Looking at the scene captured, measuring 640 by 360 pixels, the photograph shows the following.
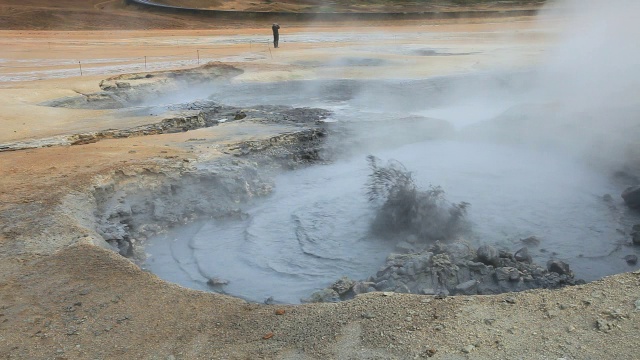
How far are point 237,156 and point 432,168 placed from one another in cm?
260

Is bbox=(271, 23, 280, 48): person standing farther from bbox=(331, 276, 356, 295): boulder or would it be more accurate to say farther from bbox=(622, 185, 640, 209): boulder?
bbox=(331, 276, 356, 295): boulder

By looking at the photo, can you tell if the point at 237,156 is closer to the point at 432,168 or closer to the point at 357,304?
the point at 432,168

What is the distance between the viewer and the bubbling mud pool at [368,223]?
5.25m

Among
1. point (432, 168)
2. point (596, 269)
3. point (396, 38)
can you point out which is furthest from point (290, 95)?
point (396, 38)

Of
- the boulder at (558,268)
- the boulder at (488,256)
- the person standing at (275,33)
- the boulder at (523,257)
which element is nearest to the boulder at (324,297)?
the boulder at (488,256)

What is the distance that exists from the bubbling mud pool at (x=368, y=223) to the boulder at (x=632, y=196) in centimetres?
12

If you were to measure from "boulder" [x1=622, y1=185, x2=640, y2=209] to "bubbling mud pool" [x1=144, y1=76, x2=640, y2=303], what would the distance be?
123 millimetres

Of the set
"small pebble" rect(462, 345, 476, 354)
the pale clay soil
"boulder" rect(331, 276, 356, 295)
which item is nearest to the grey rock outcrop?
"boulder" rect(331, 276, 356, 295)

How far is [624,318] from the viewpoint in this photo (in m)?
3.23

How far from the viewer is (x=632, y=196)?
618 centimetres

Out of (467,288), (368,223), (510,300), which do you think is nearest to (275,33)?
(368,223)

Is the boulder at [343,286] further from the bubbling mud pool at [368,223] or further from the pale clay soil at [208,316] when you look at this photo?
the pale clay soil at [208,316]

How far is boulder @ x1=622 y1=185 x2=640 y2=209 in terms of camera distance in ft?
20.1

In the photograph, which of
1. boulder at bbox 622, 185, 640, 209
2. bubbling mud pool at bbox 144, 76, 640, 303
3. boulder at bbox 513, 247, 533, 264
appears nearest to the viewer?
boulder at bbox 513, 247, 533, 264
